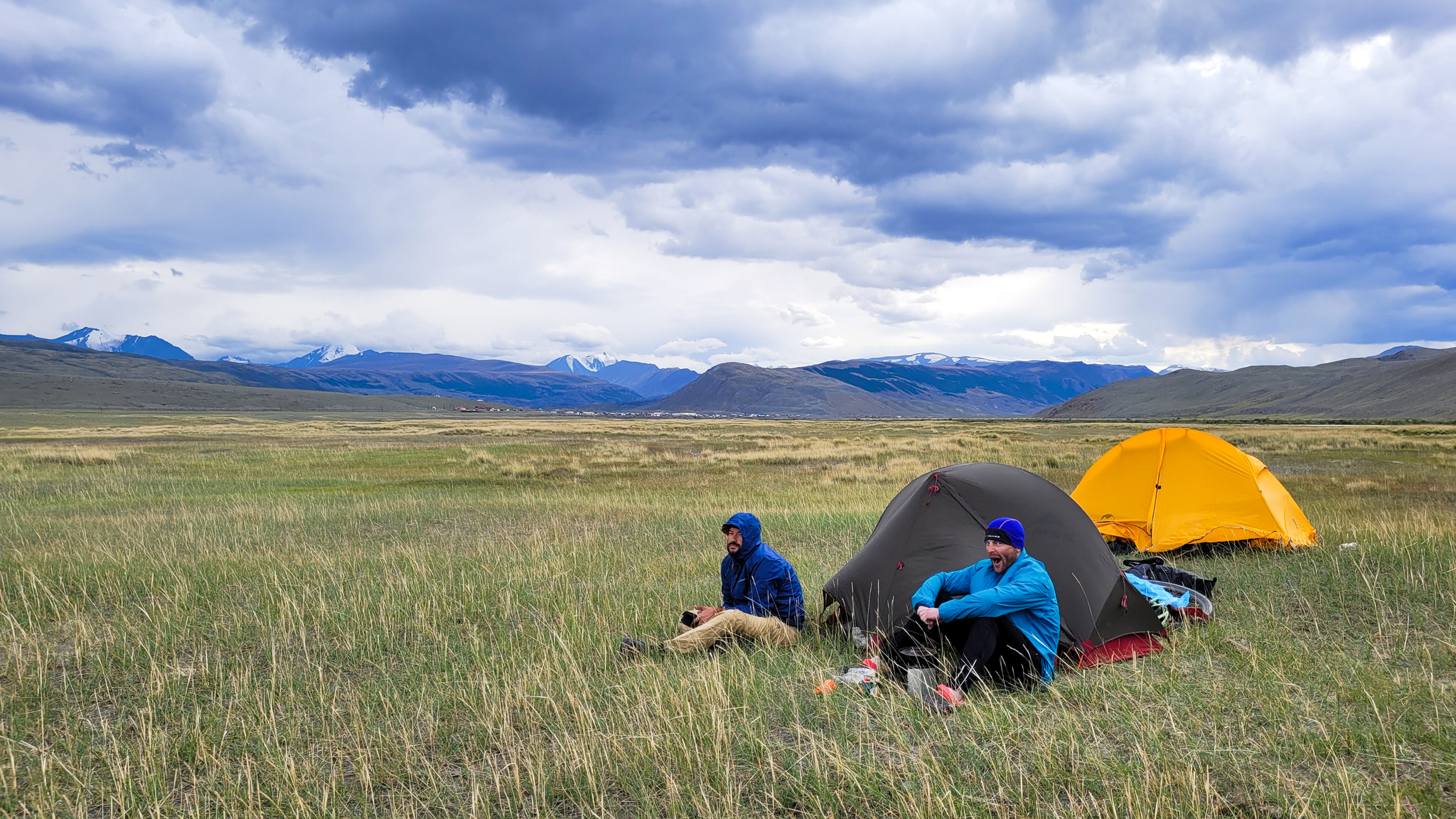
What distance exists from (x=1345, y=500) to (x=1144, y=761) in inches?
743

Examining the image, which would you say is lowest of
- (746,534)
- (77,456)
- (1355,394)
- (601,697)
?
(77,456)

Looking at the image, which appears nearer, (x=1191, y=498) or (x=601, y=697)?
(x=601, y=697)

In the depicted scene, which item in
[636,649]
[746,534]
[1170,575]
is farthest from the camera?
[1170,575]

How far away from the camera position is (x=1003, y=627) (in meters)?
6.22

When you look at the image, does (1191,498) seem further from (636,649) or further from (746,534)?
(636,649)

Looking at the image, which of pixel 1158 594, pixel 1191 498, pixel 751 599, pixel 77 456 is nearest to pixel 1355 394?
pixel 1191 498

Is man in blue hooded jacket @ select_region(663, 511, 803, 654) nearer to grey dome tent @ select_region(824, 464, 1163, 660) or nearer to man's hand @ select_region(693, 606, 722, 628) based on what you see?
man's hand @ select_region(693, 606, 722, 628)

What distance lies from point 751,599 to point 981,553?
265 cm

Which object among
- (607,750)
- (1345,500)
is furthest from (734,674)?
(1345,500)

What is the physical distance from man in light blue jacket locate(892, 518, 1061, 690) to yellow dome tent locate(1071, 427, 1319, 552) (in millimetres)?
7645

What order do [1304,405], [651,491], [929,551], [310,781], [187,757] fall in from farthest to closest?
[1304,405] < [651,491] < [929,551] < [187,757] < [310,781]

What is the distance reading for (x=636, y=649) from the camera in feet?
23.6

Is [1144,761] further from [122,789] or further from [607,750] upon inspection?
[122,789]

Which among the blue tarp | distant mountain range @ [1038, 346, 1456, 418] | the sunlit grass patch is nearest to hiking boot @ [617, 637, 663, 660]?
Result: the blue tarp
